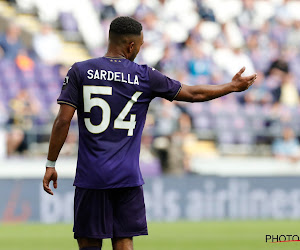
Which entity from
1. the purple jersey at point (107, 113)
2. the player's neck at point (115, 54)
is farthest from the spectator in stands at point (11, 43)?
the purple jersey at point (107, 113)

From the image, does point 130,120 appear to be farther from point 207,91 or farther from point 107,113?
point 207,91

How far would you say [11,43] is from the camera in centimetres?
1620

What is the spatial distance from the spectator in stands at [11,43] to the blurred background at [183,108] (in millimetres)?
31

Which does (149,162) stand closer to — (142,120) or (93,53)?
(93,53)

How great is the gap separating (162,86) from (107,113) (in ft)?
1.31

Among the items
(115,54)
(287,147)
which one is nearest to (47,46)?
(287,147)

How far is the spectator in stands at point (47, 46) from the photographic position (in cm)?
1672

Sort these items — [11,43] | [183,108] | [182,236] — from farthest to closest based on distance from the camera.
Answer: [11,43]
[183,108]
[182,236]

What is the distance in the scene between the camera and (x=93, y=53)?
1805 cm

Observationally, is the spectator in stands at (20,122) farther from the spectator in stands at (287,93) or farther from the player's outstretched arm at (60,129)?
the player's outstretched arm at (60,129)

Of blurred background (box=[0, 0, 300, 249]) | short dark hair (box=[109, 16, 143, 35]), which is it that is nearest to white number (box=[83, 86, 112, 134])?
short dark hair (box=[109, 16, 143, 35])

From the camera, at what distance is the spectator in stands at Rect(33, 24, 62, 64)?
54.9ft

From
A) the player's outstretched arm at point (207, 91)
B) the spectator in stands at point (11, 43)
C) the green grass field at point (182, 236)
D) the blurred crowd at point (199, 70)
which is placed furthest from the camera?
the spectator in stands at point (11, 43)

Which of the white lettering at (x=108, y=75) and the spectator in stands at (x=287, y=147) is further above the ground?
the spectator in stands at (x=287, y=147)
